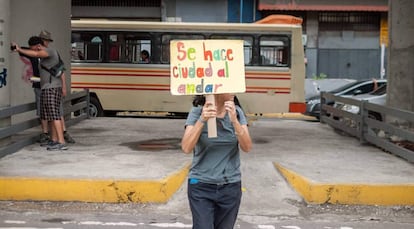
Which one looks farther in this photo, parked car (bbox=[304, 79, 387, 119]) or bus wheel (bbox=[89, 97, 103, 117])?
parked car (bbox=[304, 79, 387, 119])

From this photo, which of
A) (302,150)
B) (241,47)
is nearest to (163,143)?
(302,150)

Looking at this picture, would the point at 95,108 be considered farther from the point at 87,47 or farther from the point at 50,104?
the point at 50,104

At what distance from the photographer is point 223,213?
438cm

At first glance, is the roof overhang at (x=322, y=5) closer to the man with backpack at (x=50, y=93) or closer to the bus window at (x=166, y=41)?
the bus window at (x=166, y=41)

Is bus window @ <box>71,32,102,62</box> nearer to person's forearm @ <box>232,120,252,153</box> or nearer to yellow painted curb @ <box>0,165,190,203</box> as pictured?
yellow painted curb @ <box>0,165,190,203</box>

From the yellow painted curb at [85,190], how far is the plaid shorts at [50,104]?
8.31 ft

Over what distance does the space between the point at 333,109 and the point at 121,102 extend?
5.82 meters

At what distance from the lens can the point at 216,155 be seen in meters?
4.34

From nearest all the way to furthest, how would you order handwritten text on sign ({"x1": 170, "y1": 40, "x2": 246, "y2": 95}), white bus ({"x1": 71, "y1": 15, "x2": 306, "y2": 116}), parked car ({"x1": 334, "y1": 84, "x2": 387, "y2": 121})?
handwritten text on sign ({"x1": 170, "y1": 40, "x2": 246, "y2": 95}) → parked car ({"x1": 334, "y1": 84, "x2": 387, "y2": 121}) → white bus ({"x1": 71, "y1": 15, "x2": 306, "y2": 116})

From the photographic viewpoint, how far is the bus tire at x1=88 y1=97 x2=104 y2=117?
650 inches

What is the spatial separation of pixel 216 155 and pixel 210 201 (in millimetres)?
328

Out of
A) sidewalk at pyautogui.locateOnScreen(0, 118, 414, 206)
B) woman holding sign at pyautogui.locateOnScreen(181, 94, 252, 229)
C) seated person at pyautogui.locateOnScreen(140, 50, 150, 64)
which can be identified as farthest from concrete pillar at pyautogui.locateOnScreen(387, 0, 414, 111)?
woman holding sign at pyautogui.locateOnScreen(181, 94, 252, 229)

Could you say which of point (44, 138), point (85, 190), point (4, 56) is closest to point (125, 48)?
point (44, 138)

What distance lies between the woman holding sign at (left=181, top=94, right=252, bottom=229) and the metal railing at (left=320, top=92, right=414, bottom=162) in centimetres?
542
